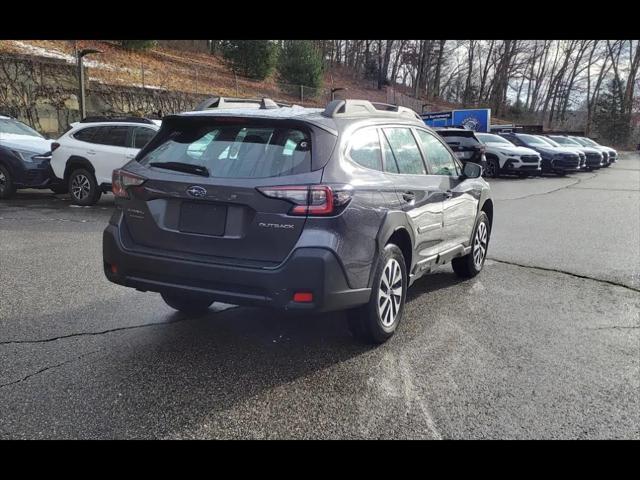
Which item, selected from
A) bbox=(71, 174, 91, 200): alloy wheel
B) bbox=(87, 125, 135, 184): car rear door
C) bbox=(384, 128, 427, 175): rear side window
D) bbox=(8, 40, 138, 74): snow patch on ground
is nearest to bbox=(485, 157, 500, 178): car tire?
bbox=(87, 125, 135, 184): car rear door

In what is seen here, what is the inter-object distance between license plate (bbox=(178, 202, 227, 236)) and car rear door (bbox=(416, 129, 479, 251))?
234 centimetres

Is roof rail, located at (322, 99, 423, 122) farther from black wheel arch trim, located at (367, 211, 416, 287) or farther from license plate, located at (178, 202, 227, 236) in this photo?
license plate, located at (178, 202, 227, 236)

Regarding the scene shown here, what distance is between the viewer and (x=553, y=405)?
3.41 m

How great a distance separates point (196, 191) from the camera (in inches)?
143

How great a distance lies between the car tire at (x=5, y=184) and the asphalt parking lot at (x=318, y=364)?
558cm

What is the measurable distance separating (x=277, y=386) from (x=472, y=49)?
218ft

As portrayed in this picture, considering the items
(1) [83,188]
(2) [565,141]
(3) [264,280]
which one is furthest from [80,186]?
(2) [565,141]

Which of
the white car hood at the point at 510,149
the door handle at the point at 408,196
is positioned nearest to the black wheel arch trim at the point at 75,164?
the door handle at the point at 408,196

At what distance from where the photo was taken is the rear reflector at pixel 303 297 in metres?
3.48

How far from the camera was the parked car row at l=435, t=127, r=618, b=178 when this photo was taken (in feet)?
63.6

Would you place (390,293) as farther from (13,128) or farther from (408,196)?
(13,128)

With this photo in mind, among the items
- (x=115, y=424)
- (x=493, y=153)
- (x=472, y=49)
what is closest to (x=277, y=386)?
(x=115, y=424)
